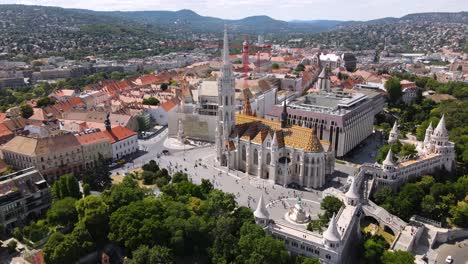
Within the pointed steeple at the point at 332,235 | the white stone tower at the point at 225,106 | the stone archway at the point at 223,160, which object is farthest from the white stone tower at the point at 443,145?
the stone archway at the point at 223,160

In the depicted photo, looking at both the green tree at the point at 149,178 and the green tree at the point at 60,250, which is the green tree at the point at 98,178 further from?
the green tree at the point at 60,250

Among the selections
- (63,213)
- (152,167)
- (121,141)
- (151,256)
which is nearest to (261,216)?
(151,256)

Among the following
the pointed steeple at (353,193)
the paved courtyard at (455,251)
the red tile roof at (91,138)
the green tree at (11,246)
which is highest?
the red tile roof at (91,138)

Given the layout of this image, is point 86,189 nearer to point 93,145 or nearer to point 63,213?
point 63,213

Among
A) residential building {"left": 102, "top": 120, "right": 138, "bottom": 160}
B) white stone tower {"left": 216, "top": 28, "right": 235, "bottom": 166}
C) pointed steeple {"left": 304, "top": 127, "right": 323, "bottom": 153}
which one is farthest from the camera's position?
residential building {"left": 102, "top": 120, "right": 138, "bottom": 160}

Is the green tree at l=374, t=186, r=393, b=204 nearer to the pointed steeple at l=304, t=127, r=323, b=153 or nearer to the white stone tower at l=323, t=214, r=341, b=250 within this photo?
the pointed steeple at l=304, t=127, r=323, b=153

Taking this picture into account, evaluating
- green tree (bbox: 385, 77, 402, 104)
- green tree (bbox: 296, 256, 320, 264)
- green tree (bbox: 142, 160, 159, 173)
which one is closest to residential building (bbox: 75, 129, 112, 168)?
green tree (bbox: 142, 160, 159, 173)

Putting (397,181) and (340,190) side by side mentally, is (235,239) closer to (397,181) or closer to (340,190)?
(340,190)
